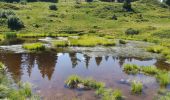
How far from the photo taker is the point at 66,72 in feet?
136

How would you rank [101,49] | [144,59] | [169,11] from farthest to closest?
[169,11] < [101,49] < [144,59]

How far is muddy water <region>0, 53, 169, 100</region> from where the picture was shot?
107ft

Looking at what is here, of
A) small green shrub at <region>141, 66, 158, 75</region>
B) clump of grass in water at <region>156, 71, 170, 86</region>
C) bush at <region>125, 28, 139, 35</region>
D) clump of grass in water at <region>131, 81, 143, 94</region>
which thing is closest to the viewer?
clump of grass in water at <region>131, 81, 143, 94</region>

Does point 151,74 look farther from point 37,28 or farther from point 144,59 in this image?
point 37,28

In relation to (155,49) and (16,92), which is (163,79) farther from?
(155,49)

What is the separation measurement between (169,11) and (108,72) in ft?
300

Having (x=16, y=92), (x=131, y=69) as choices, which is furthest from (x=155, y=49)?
(x=16, y=92)

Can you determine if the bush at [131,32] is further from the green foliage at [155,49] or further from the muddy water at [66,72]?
the muddy water at [66,72]

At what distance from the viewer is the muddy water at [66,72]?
3247 centimetres

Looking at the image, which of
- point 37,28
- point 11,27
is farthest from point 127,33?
point 11,27

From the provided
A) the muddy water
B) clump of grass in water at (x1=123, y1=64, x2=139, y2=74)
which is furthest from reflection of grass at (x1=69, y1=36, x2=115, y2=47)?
clump of grass in water at (x1=123, y1=64, x2=139, y2=74)

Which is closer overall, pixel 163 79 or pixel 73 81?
pixel 73 81

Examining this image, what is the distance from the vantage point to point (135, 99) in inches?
1245

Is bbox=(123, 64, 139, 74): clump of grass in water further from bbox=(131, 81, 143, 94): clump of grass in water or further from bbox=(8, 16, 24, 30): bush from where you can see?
bbox=(8, 16, 24, 30): bush
